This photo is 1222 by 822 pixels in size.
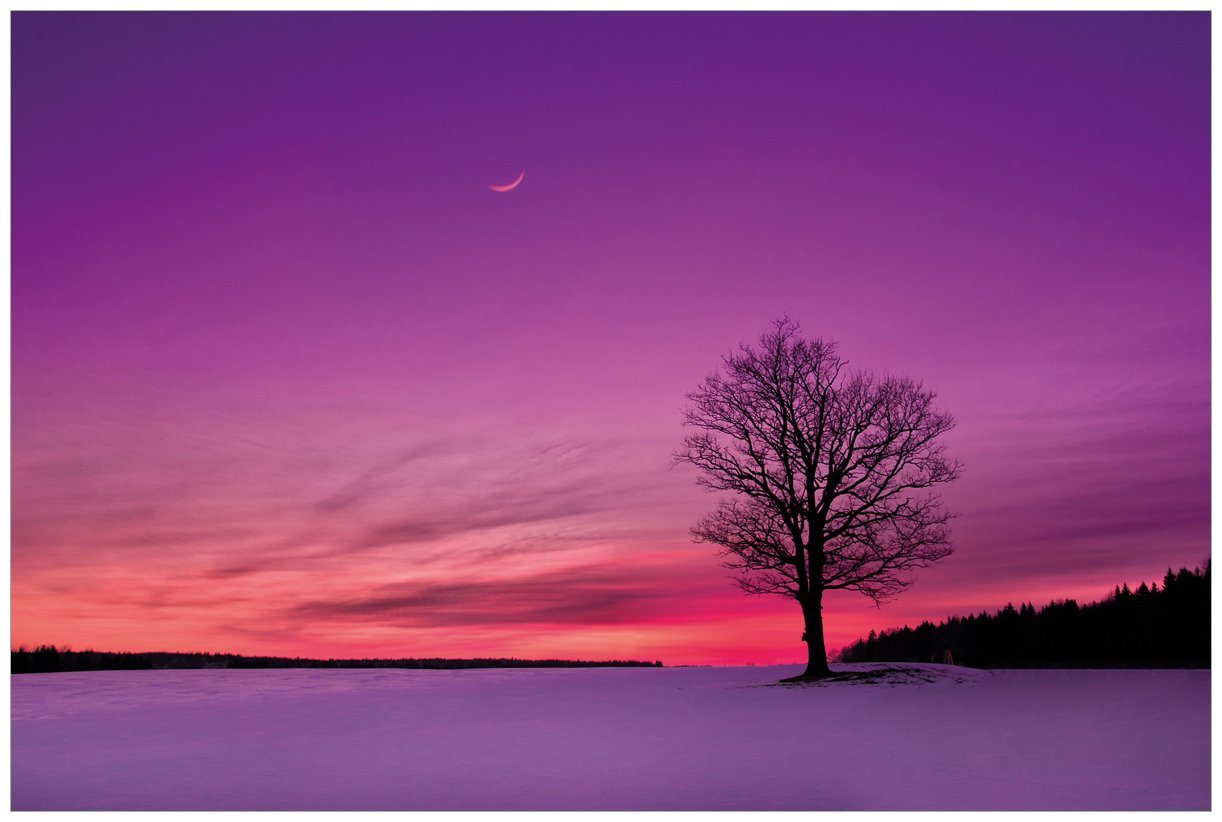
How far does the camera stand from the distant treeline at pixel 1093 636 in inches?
1480

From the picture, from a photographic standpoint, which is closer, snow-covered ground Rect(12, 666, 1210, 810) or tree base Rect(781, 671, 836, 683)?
snow-covered ground Rect(12, 666, 1210, 810)

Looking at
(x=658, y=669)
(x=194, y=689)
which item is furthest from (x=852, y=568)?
(x=194, y=689)

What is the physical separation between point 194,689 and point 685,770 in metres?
20.4

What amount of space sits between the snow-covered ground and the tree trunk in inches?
98.0

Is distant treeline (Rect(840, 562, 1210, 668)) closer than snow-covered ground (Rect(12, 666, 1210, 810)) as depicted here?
No

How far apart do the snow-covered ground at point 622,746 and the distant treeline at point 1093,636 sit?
841cm

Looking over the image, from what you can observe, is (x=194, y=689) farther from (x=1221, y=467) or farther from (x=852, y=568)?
(x=1221, y=467)

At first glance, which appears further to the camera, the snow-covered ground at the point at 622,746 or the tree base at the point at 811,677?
the tree base at the point at 811,677

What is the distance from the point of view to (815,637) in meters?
32.3

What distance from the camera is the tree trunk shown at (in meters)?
32.0

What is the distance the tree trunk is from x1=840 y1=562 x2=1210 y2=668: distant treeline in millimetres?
3551

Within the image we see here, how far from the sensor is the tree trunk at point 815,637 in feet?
105

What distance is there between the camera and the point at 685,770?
15055mm

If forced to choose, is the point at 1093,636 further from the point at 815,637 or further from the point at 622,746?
the point at 622,746
